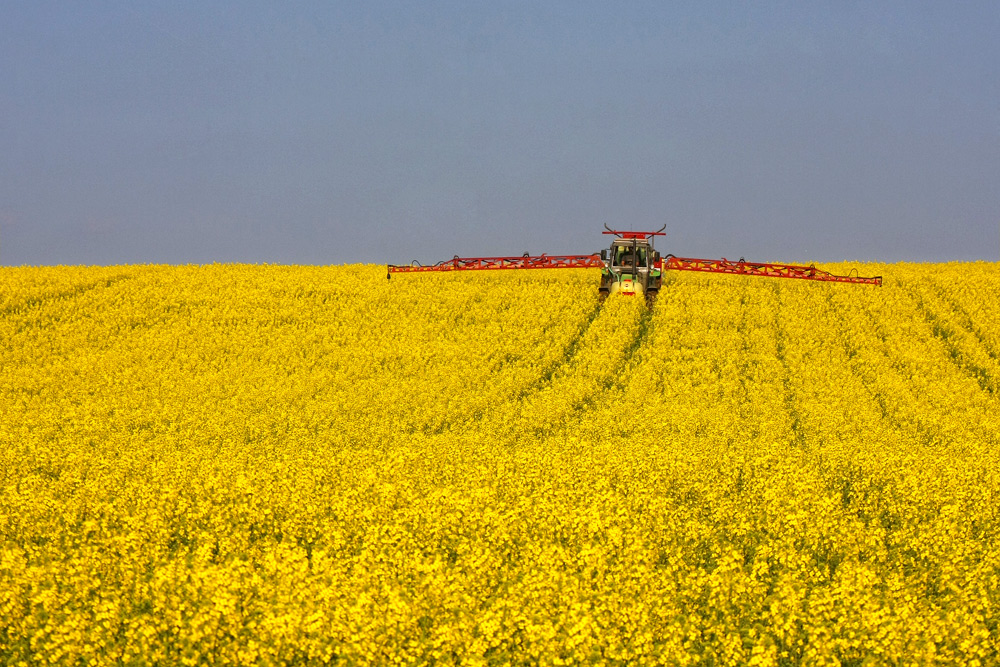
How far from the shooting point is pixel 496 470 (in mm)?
23156

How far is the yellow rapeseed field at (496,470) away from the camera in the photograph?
14016mm

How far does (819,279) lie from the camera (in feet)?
158

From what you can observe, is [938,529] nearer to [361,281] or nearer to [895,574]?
[895,574]

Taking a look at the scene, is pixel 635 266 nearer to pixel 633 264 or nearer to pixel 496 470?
pixel 633 264

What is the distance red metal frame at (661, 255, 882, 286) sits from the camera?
46688 millimetres

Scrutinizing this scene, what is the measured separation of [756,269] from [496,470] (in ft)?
92.8

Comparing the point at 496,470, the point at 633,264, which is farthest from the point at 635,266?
the point at 496,470

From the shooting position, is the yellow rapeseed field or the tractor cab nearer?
the yellow rapeseed field

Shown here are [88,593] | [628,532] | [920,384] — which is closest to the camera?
[88,593]

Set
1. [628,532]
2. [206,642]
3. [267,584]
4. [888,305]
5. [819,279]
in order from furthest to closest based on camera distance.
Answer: [819,279] → [888,305] → [628,532] → [267,584] → [206,642]

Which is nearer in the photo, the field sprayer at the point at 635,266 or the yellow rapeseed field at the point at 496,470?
the yellow rapeseed field at the point at 496,470

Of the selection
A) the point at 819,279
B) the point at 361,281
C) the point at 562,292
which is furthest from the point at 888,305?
the point at 361,281

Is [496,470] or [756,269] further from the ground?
[756,269]

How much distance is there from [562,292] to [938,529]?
28.0 metres
